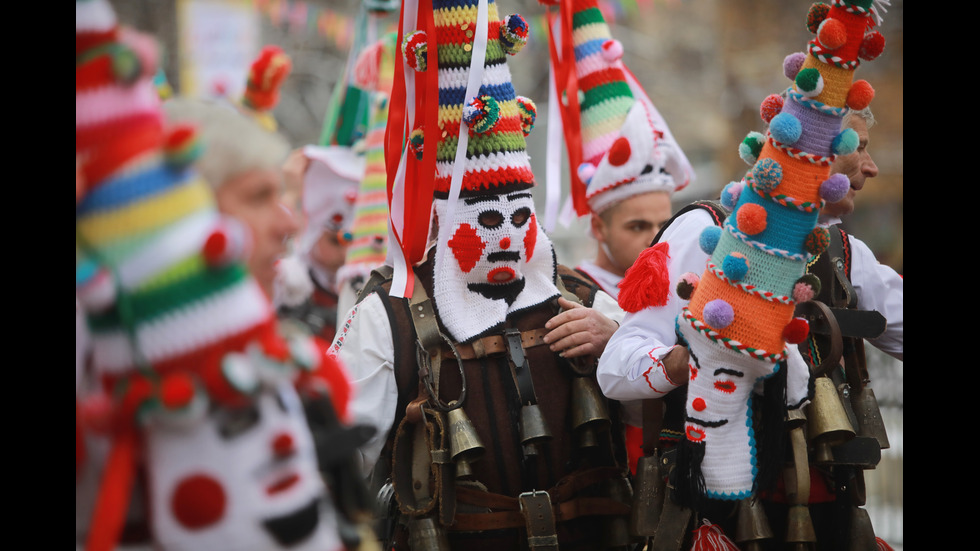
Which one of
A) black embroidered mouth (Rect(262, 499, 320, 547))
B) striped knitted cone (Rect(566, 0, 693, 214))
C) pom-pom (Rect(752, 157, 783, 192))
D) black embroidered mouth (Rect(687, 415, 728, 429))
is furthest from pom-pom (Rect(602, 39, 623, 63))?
black embroidered mouth (Rect(262, 499, 320, 547))

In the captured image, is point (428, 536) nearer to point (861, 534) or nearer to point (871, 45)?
point (861, 534)

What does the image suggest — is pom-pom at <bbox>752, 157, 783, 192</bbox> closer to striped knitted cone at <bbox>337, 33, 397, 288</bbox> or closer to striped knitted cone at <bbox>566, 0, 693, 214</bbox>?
striped knitted cone at <bbox>566, 0, 693, 214</bbox>

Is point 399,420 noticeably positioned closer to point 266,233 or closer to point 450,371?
point 450,371

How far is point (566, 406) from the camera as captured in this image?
2758mm

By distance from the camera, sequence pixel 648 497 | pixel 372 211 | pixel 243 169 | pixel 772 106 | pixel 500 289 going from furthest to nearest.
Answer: pixel 372 211
pixel 500 289
pixel 648 497
pixel 772 106
pixel 243 169

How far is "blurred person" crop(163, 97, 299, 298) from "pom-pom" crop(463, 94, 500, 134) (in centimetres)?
107

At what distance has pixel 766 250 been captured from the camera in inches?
84.1

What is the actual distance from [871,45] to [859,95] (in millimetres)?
116

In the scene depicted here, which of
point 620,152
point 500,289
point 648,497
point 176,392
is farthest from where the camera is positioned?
point 620,152

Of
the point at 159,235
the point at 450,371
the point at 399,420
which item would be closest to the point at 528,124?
the point at 450,371

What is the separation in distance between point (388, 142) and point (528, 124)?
0.48m

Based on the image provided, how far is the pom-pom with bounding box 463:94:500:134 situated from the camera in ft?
8.55

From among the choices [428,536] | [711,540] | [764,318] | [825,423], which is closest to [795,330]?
[764,318]

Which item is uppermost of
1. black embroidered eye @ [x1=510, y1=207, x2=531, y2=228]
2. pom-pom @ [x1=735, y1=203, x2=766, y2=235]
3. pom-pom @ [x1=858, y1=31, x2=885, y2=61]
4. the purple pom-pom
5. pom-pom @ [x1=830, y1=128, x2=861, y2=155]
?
pom-pom @ [x1=858, y1=31, x2=885, y2=61]
